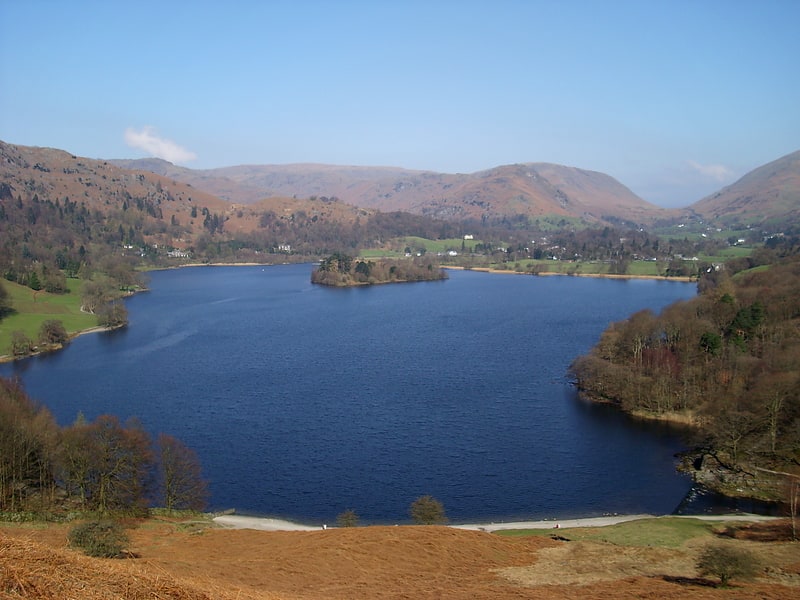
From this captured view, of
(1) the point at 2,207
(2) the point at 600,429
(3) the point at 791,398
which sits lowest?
(2) the point at 600,429

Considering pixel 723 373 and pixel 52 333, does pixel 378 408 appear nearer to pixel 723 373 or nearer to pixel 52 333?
pixel 723 373

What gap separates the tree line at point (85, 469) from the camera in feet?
87.6

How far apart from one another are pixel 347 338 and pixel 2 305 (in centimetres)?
3760

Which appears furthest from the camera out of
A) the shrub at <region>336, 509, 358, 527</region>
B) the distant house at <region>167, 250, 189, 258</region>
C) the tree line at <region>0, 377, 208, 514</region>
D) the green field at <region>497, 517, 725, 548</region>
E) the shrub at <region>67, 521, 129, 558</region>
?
the distant house at <region>167, 250, 189, 258</region>

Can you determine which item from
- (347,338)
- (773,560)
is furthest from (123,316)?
(773,560)

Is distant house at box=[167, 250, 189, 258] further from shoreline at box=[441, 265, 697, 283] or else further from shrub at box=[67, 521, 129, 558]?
shrub at box=[67, 521, 129, 558]

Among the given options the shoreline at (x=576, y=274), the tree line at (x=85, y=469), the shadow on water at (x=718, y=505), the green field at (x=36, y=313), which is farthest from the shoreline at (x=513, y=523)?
the shoreline at (x=576, y=274)

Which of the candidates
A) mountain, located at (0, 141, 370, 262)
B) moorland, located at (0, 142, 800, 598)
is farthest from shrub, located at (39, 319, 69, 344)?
mountain, located at (0, 141, 370, 262)

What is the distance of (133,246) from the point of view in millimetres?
163625

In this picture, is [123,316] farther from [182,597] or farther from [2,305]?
[182,597]

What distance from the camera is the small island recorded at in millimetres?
124000

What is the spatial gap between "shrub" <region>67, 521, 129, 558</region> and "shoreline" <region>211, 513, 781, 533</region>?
865 cm

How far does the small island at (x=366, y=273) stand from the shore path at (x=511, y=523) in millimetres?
93373

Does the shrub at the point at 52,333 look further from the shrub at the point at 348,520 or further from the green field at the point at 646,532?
the green field at the point at 646,532
